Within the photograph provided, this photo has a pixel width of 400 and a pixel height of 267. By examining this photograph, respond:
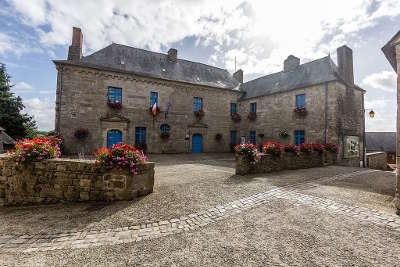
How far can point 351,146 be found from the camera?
1205 cm

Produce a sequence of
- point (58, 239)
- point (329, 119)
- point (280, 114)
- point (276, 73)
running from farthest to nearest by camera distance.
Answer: point (276, 73) < point (280, 114) < point (329, 119) < point (58, 239)

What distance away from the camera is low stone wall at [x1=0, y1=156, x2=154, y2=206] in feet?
12.9

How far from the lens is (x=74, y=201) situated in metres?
3.96

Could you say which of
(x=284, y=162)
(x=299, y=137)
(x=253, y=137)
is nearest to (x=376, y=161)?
(x=299, y=137)

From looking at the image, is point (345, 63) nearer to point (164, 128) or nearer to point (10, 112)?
point (164, 128)

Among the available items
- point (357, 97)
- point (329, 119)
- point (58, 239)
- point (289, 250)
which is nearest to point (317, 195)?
point (289, 250)

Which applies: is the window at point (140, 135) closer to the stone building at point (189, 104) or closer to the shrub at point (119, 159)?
the stone building at point (189, 104)

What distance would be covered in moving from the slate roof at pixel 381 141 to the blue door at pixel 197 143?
83.5 ft

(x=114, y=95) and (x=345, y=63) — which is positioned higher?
(x=345, y=63)

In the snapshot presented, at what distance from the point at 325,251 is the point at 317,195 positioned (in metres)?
2.46

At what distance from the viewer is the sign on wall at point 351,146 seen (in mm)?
11656

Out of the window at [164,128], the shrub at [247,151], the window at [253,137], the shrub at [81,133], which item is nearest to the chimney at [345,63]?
the window at [253,137]

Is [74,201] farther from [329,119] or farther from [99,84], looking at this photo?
[329,119]

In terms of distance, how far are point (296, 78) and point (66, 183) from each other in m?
15.8
